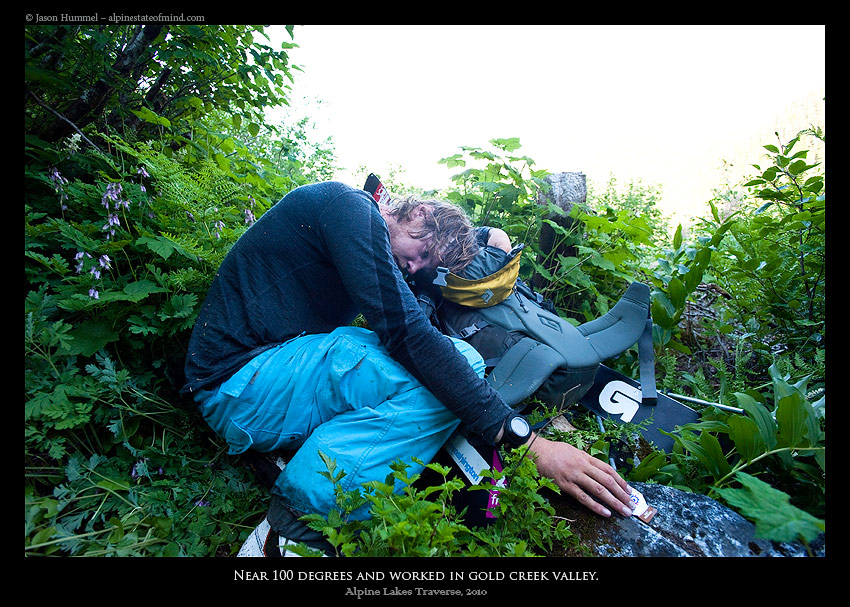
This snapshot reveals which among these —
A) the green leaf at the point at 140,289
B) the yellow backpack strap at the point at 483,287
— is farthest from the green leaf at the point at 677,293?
the green leaf at the point at 140,289

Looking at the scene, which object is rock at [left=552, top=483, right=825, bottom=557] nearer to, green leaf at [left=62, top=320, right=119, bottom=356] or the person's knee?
the person's knee

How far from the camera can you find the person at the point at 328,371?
161 cm

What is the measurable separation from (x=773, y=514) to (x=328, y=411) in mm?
1557

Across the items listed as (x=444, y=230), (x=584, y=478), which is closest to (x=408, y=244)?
(x=444, y=230)

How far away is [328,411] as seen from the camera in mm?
1831

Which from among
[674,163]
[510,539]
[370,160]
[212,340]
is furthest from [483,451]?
[674,163]

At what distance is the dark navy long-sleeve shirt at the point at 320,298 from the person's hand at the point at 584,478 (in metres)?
0.22

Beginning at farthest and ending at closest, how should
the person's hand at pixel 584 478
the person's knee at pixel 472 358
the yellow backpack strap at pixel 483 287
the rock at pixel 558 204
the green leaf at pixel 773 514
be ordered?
the rock at pixel 558 204, the yellow backpack strap at pixel 483 287, the person's knee at pixel 472 358, the person's hand at pixel 584 478, the green leaf at pixel 773 514

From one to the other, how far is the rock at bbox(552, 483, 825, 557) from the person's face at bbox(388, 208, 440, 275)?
1.27 meters

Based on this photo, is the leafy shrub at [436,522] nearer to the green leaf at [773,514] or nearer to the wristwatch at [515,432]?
the wristwatch at [515,432]

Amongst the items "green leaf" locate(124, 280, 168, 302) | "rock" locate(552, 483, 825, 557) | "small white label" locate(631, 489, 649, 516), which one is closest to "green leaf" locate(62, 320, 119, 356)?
"green leaf" locate(124, 280, 168, 302)
